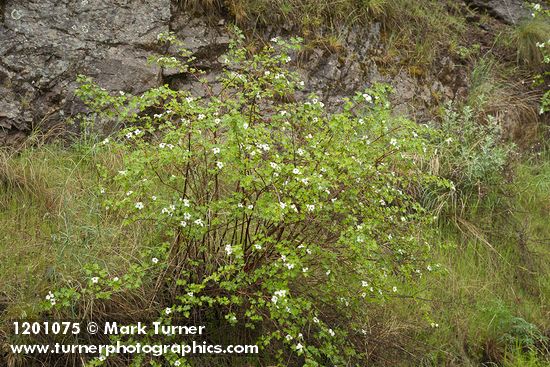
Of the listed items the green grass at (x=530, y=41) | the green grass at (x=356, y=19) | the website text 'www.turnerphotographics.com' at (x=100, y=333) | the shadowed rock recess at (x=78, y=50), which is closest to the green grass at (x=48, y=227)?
the website text 'www.turnerphotographics.com' at (x=100, y=333)

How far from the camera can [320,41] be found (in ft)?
22.7

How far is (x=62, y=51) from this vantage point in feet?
18.7

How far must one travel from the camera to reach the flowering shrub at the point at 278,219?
3643 millimetres

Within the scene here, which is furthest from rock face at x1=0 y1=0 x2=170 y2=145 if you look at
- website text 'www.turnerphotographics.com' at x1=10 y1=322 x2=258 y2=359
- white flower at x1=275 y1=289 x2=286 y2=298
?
white flower at x1=275 y1=289 x2=286 y2=298

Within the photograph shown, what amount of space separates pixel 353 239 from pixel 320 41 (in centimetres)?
370

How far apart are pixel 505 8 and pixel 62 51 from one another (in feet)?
18.2

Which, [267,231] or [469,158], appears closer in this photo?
[267,231]

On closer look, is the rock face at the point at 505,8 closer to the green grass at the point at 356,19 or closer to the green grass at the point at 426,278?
the green grass at the point at 356,19

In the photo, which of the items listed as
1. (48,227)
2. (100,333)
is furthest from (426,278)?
(48,227)

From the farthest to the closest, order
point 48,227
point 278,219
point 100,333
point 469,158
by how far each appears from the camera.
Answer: point 469,158, point 48,227, point 100,333, point 278,219

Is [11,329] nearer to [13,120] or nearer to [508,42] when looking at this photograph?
[13,120]

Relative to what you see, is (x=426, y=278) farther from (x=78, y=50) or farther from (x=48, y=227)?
(x=78, y=50)

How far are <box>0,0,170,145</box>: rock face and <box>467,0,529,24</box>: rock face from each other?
4.47 m

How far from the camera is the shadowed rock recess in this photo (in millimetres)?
5543
